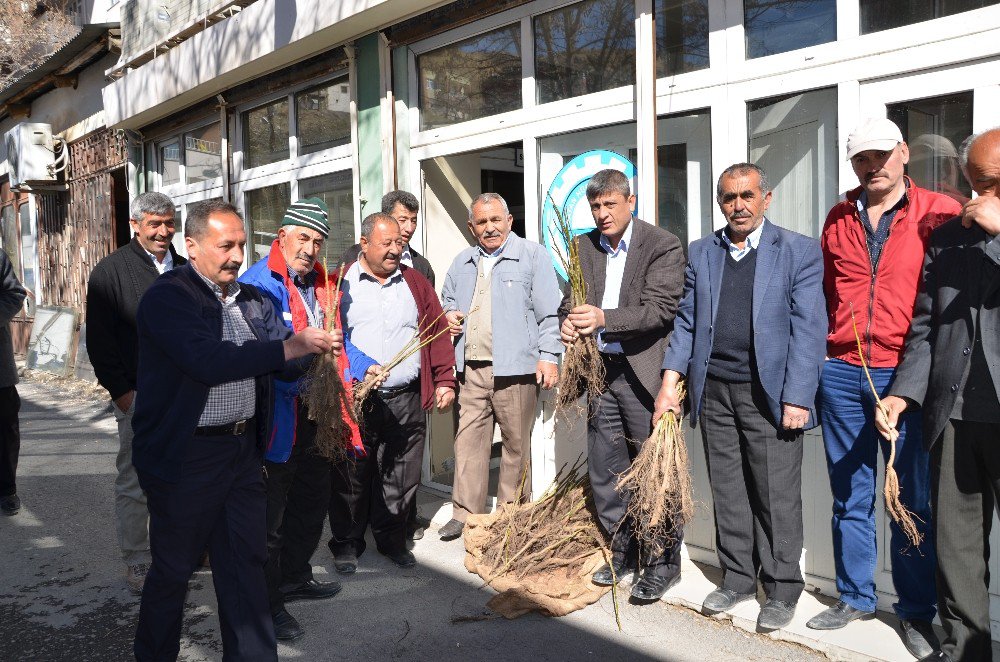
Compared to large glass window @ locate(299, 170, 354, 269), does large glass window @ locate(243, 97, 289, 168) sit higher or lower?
higher

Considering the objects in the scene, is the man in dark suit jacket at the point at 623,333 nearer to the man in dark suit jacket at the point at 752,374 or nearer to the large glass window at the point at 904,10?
the man in dark suit jacket at the point at 752,374

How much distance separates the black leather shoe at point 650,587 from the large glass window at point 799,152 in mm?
1818

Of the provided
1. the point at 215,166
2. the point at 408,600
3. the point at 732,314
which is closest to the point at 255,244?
the point at 215,166

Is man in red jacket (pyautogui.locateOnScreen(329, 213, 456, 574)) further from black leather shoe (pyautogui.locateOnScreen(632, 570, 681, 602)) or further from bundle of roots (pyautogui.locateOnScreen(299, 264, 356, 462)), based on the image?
black leather shoe (pyautogui.locateOnScreen(632, 570, 681, 602))

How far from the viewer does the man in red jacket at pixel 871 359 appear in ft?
10.1

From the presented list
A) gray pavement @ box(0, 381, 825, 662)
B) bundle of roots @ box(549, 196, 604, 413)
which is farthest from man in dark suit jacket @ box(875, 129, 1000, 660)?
bundle of roots @ box(549, 196, 604, 413)

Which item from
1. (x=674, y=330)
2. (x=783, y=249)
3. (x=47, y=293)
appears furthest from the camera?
(x=47, y=293)

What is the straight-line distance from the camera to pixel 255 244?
820cm

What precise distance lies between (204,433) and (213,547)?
1.47 feet

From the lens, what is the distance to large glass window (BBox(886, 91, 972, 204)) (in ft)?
11.0

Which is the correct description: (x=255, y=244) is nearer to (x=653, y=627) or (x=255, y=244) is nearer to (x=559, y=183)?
(x=559, y=183)

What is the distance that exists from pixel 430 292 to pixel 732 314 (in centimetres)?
178

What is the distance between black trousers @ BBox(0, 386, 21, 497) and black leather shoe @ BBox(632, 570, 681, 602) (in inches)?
173

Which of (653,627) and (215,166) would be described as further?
(215,166)
